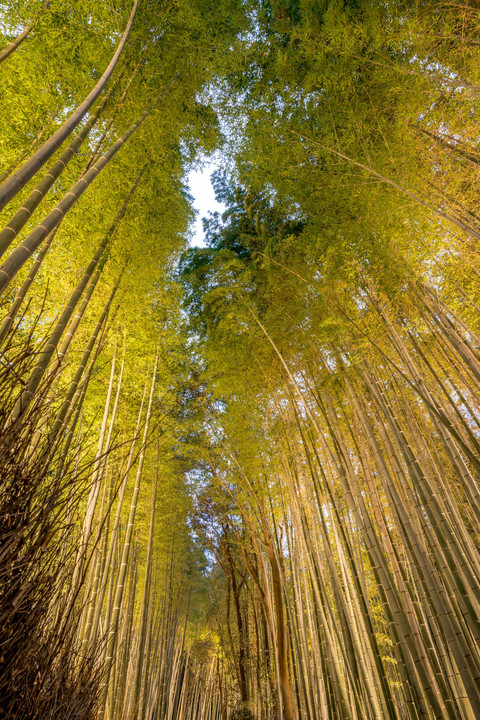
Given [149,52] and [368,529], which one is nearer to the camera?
[368,529]

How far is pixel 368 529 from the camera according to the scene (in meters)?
2.88

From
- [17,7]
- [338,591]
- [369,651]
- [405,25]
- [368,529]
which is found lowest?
[369,651]

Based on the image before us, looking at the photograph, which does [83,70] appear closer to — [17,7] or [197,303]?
[17,7]

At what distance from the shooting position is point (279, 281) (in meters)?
4.70

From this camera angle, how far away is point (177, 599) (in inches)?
335

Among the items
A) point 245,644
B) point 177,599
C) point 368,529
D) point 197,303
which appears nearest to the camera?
point 368,529

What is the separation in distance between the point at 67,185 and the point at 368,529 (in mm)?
3849

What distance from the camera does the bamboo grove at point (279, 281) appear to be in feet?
8.30

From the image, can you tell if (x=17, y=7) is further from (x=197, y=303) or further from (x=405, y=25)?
(x=197, y=303)

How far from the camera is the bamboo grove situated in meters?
2.53

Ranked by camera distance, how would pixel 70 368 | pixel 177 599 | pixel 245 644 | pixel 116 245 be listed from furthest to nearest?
pixel 177 599 < pixel 245 644 < pixel 70 368 < pixel 116 245

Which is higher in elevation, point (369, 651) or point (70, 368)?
point (70, 368)

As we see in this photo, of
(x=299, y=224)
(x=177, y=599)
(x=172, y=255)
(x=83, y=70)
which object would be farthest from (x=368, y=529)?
(x=177, y=599)

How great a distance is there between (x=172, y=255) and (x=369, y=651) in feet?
16.0
